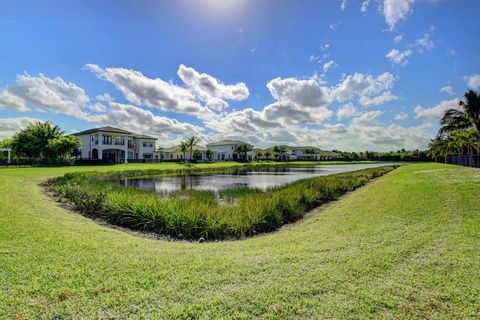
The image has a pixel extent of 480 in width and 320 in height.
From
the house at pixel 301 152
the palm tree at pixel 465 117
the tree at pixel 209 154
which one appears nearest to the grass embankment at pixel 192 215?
the palm tree at pixel 465 117

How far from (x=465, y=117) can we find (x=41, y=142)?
188ft

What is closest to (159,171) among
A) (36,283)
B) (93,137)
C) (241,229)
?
(93,137)

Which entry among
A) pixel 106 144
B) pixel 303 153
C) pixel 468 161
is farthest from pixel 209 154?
pixel 468 161

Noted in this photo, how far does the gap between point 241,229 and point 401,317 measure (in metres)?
5.24

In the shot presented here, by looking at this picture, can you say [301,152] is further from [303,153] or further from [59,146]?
[59,146]

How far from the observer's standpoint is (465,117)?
96.9ft

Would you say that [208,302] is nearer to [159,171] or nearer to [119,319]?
[119,319]

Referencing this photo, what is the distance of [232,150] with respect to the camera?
79750mm

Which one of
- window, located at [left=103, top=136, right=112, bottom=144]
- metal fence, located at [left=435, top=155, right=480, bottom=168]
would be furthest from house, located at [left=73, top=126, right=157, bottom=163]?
metal fence, located at [left=435, top=155, right=480, bottom=168]

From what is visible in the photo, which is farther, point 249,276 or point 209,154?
point 209,154

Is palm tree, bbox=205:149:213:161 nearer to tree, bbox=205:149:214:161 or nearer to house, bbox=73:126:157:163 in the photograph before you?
tree, bbox=205:149:214:161

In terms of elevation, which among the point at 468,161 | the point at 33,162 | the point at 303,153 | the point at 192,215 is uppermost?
the point at 303,153

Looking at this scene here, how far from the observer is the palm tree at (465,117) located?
27575mm

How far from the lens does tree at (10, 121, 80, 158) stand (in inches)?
1565
